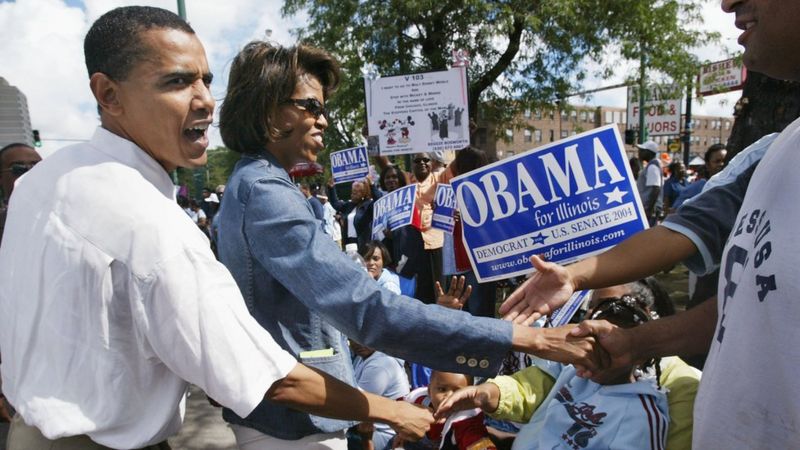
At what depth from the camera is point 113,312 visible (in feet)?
3.62

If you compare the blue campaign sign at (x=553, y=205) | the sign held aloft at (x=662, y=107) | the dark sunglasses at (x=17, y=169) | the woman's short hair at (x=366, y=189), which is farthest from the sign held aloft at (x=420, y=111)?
the sign held aloft at (x=662, y=107)

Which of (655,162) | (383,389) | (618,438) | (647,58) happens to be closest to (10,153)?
(383,389)

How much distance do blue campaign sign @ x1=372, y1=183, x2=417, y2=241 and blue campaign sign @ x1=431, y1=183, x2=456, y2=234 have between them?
1.40 feet

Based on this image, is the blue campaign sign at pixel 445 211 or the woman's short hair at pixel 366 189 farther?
the woman's short hair at pixel 366 189

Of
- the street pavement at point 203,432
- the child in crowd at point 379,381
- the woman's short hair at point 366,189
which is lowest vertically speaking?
the street pavement at point 203,432

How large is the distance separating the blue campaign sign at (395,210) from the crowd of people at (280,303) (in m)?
3.02

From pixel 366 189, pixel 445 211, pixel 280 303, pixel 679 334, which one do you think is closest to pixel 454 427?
pixel 679 334

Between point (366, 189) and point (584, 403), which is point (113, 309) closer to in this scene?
point (584, 403)

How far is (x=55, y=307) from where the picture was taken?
109 cm

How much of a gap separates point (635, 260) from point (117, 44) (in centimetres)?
179

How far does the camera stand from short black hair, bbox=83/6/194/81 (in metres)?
1.27

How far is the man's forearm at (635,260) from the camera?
1929mm

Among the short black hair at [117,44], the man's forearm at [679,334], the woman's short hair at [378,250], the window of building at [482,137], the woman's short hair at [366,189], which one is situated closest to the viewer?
the short black hair at [117,44]

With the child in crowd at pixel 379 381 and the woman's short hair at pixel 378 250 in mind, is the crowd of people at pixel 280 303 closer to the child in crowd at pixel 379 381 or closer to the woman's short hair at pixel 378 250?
the child in crowd at pixel 379 381
